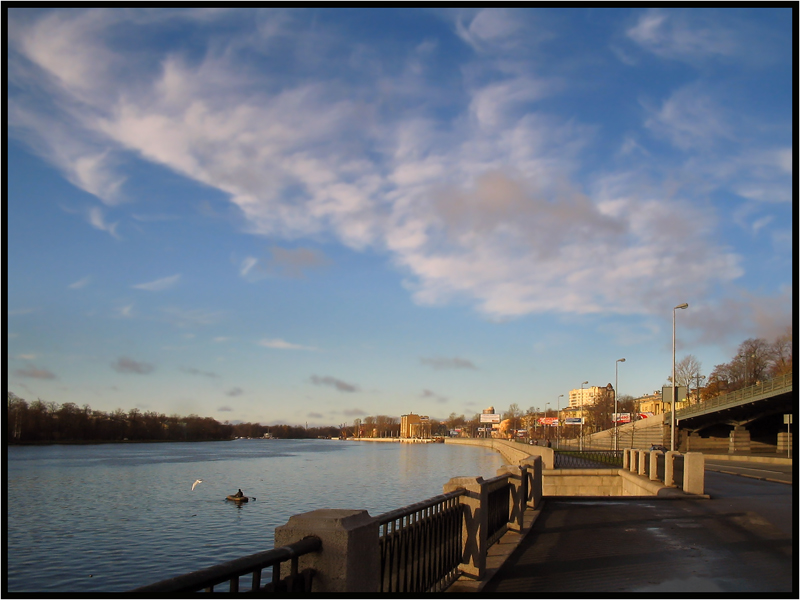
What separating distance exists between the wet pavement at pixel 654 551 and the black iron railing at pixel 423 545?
0.74 meters

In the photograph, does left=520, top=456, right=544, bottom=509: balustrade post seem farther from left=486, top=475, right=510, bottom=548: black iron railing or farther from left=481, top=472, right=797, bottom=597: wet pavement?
left=486, top=475, right=510, bottom=548: black iron railing

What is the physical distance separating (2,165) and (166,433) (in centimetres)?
19725

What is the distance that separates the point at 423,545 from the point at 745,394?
59.2 metres

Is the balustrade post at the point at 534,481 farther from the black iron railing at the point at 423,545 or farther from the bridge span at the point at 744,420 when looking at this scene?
the bridge span at the point at 744,420

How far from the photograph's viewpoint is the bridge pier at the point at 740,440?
65750 millimetres

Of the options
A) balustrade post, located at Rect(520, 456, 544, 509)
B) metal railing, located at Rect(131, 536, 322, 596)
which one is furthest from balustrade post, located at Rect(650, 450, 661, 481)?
metal railing, located at Rect(131, 536, 322, 596)

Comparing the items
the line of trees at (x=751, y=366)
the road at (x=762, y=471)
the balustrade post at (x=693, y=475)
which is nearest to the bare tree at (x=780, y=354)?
the line of trees at (x=751, y=366)

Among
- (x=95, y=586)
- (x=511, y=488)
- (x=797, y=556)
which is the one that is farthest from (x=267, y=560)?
(x=95, y=586)

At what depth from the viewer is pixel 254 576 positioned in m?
3.97

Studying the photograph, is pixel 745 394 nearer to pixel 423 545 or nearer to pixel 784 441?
pixel 784 441

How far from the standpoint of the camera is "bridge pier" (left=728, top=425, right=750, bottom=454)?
216 ft

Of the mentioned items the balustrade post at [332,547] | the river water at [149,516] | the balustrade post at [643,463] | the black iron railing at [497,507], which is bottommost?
the river water at [149,516]

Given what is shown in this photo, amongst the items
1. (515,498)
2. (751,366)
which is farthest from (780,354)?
(515,498)

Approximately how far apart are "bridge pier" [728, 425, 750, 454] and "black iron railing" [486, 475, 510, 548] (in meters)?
63.1
